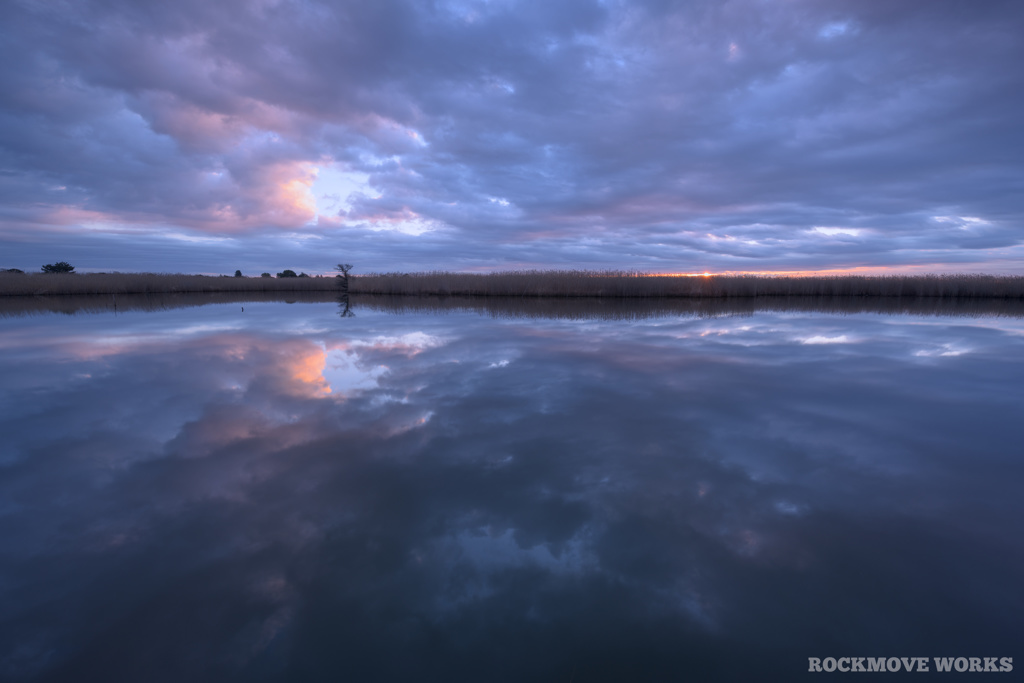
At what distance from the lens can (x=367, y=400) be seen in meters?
4.18

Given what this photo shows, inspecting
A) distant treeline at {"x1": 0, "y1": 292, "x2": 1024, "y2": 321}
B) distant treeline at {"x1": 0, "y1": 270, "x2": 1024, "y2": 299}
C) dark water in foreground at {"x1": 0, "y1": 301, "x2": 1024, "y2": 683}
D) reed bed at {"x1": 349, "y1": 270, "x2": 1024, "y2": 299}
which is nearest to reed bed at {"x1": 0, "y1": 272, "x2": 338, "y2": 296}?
distant treeline at {"x1": 0, "y1": 270, "x2": 1024, "y2": 299}

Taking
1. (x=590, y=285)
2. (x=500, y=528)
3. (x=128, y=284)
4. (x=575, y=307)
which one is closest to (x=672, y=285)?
(x=590, y=285)

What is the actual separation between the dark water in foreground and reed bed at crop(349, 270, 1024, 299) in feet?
56.9

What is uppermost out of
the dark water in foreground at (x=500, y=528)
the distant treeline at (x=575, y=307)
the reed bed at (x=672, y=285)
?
the reed bed at (x=672, y=285)

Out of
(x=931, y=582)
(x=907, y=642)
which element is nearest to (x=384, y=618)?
(x=907, y=642)

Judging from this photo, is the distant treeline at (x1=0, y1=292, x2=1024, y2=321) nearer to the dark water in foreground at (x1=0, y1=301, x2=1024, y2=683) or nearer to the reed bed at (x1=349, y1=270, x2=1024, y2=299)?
the reed bed at (x1=349, y1=270, x2=1024, y2=299)

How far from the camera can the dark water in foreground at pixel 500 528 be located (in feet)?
4.93

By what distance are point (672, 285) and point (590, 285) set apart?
4.37 meters

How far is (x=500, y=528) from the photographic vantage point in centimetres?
215

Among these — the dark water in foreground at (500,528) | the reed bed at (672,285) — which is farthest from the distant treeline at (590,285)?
the dark water in foreground at (500,528)

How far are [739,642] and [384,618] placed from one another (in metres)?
1.31

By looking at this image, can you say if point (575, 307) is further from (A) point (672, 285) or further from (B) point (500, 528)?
(B) point (500, 528)

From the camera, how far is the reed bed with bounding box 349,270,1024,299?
71.5ft

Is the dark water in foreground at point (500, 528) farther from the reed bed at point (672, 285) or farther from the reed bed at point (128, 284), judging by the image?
the reed bed at point (128, 284)
